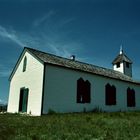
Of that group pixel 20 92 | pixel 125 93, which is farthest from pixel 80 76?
pixel 125 93

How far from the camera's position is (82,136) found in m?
7.68

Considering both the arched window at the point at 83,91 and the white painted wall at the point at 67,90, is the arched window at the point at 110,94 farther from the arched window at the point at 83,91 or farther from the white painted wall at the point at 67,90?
the arched window at the point at 83,91

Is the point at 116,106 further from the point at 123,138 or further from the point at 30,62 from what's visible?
the point at 123,138

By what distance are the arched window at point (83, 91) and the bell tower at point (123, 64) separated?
586 inches

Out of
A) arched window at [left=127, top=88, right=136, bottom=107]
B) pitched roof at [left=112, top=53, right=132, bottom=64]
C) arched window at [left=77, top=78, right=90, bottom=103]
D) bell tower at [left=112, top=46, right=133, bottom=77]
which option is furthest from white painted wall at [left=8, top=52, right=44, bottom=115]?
pitched roof at [left=112, top=53, right=132, bottom=64]

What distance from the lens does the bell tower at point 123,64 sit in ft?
117

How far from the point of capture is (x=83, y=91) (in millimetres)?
21719

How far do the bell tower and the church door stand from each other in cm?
1941

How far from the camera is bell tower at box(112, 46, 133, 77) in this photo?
35531 millimetres

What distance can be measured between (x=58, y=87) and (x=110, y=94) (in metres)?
8.55

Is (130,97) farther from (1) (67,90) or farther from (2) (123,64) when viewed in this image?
(1) (67,90)

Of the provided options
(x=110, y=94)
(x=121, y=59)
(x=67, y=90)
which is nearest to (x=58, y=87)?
(x=67, y=90)

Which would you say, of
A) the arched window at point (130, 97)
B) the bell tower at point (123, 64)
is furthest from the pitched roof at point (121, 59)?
the arched window at point (130, 97)

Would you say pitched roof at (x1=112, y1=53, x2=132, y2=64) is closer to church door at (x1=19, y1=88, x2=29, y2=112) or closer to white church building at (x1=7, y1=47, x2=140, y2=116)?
white church building at (x1=7, y1=47, x2=140, y2=116)
